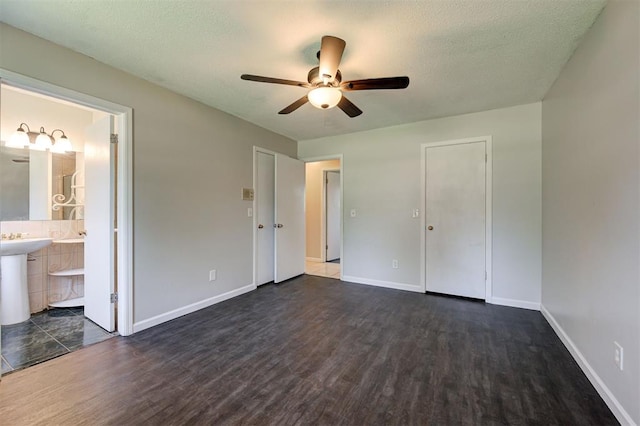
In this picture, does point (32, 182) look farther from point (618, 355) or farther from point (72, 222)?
point (618, 355)

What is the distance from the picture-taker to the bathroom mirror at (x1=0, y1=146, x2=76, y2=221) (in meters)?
2.77

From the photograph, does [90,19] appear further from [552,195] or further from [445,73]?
[552,195]

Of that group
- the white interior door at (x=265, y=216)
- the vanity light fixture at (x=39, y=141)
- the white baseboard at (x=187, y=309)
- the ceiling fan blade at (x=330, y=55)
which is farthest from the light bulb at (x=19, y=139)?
the ceiling fan blade at (x=330, y=55)

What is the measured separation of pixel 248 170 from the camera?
3695 mm

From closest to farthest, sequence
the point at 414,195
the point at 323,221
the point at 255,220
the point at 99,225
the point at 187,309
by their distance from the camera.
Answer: the point at 99,225 → the point at 187,309 → the point at 414,195 → the point at 255,220 → the point at 323,221

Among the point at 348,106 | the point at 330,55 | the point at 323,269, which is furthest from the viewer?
the point at 323,269

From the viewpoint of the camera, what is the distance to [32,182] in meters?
2.94

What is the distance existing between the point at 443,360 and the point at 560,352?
977 mm

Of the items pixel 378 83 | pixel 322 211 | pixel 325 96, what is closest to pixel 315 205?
pixel 322 211

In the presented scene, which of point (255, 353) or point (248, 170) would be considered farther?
point (248, 170)

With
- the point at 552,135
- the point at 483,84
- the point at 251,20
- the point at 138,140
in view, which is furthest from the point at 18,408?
the point at 552,135

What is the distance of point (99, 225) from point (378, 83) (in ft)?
9.16

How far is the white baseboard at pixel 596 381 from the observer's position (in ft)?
4.61

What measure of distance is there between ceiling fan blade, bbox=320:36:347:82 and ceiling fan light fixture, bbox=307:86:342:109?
0.08 m
